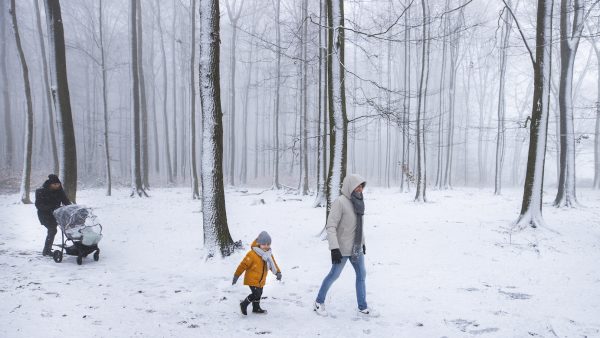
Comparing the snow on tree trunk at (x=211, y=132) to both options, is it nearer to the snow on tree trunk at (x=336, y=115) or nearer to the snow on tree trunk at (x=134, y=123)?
the snow on tree trunk at (x=336, y=115)

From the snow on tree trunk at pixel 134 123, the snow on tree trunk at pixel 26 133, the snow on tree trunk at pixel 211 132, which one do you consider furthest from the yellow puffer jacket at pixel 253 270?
the snow on tree trunk at pixel 134 123

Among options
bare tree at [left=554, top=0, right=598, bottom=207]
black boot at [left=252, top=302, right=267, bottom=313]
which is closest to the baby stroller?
black boot at [left=252, top=302, right=267, bottom=313]

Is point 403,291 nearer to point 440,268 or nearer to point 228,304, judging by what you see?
point 440,268

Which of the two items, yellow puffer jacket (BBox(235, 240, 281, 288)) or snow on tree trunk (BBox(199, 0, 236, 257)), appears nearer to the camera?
yellow puffer jacket (BBox(235, 240, 281, 288))

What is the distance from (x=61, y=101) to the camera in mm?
9945

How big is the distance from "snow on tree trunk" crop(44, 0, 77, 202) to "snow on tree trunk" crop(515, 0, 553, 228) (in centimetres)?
1223

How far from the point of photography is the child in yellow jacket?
4.57 meters

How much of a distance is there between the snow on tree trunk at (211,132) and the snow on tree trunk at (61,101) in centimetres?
514

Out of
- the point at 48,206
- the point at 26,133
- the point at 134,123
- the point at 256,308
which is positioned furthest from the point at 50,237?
the point at 134,123

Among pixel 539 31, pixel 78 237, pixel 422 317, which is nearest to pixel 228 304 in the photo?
pixel 422 317

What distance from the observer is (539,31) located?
9.56 m

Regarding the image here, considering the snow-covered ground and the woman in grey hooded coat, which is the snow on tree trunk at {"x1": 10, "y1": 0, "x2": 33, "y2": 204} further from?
the woman in grey hooded coat

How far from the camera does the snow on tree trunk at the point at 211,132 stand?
6.95 m

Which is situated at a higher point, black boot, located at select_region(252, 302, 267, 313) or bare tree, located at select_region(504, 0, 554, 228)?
bare tree, located at select_region(504, 0, 554, 228)
